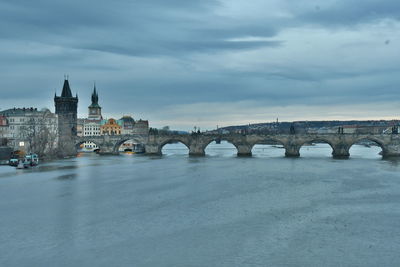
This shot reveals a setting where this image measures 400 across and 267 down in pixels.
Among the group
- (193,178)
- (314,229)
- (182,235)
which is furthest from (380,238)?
(193,178)

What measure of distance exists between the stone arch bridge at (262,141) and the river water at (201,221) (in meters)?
33.4

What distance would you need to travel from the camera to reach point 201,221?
26812 mm

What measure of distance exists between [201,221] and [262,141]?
60.5m

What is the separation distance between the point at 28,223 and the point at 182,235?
10004mm

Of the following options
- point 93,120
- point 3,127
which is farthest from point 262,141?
point 93,120

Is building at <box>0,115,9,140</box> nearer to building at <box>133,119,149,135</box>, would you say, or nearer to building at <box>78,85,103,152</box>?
building at <box>78,85,103,152</box>

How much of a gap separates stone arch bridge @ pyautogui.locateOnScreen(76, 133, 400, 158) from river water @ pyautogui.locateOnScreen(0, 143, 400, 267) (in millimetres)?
33443

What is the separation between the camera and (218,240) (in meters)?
22.6

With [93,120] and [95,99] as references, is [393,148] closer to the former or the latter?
[93,120]

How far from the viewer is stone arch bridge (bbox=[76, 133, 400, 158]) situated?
78.1m

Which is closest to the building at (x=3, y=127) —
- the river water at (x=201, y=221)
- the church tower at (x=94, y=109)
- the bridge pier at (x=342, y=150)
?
the river water at (x=201, y=221)

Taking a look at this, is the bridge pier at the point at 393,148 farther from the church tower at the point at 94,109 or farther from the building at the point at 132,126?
the church tower at the point at 94,109

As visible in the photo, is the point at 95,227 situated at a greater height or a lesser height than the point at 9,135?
lesser

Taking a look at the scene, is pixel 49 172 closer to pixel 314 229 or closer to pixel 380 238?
pixel 314 229
